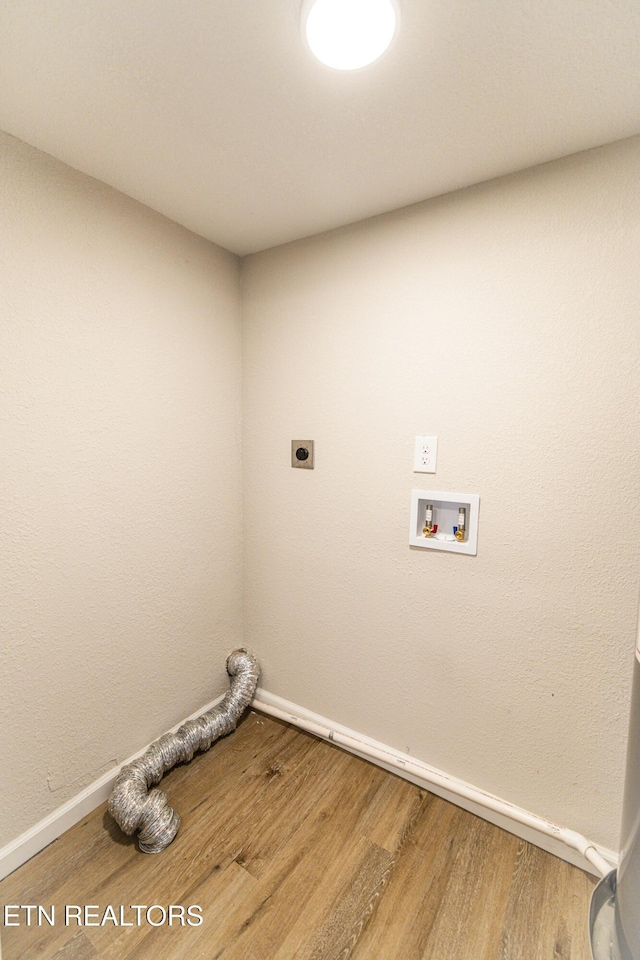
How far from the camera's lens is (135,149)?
1.18 metres

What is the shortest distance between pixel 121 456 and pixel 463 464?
1.26 m

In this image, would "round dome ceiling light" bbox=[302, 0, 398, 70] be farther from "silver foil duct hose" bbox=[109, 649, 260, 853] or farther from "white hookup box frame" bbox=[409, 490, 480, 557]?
"silver foil duct hose" bbox=[109, 649, 260, 853]

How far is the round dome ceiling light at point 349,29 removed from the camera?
31.1 inches

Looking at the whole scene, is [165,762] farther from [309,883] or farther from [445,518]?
[445,518]

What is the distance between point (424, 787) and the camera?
1.53 metres

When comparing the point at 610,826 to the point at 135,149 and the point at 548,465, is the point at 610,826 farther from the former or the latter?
the point at 135,149

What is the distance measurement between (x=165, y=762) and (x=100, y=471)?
1.15 m

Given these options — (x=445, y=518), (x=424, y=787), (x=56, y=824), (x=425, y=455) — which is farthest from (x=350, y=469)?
(x=56, y=824)

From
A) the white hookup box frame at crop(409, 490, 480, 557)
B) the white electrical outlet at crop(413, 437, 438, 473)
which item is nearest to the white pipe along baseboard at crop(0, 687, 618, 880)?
the white hookup box frame at crop(409, 490, 480, 557)

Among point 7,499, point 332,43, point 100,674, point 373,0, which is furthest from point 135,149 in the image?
point 100,674

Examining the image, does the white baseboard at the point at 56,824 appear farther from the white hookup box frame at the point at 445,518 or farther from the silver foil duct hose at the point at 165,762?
the white hookup box frame at the point at 445,518

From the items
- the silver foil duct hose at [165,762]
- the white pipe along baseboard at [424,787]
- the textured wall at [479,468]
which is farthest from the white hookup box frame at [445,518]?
the silver foil duct hose at [165,762]

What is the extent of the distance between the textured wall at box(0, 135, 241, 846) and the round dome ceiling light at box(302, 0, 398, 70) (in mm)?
910

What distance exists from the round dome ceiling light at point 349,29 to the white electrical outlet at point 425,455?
102cm
